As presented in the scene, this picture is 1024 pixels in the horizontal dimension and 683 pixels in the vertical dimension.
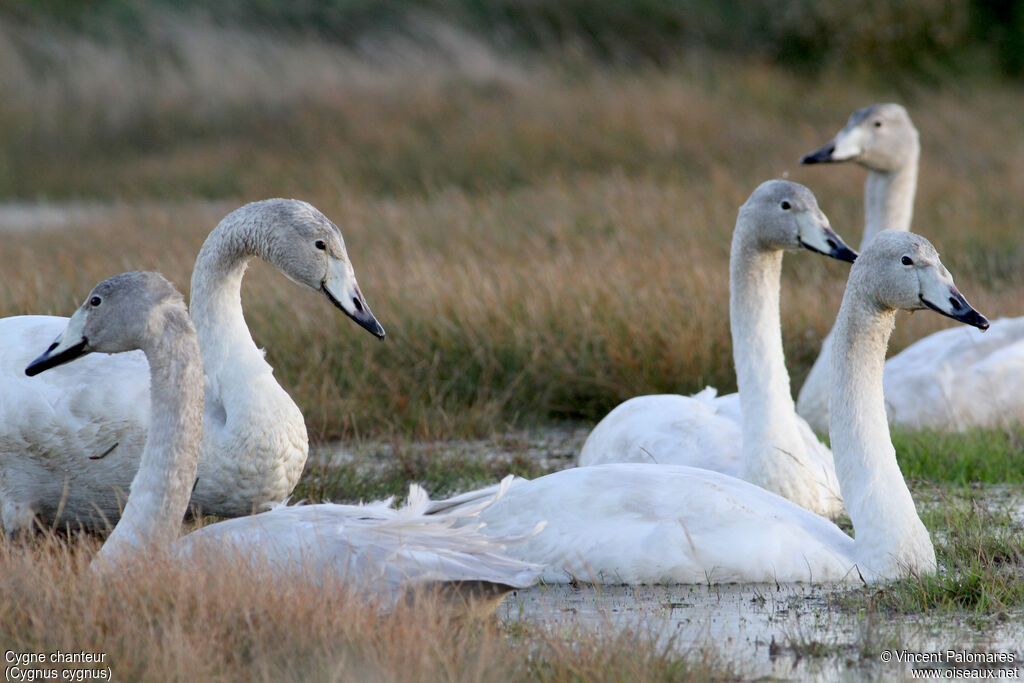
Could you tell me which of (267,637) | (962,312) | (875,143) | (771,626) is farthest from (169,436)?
(875,143)

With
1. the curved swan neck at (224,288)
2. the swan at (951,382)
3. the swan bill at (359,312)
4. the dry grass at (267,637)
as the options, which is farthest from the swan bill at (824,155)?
the dry grass at (267,637)

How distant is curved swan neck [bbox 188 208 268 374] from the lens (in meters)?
5.19

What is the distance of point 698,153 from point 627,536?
8.98 metres

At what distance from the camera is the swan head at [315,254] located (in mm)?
5090

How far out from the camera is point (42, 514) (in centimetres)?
530

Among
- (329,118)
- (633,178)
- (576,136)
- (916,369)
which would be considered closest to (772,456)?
(916,369)

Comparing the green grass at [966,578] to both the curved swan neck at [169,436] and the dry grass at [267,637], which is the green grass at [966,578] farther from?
the curved swan neck at [169,436]

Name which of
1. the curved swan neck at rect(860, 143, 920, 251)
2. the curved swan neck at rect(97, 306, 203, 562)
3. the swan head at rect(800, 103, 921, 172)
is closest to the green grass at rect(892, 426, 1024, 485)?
the curved swan neck at rect(860, 143, 920, 251)

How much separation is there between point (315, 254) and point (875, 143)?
4.26m

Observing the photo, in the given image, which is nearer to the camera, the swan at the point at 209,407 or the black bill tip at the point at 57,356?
the black bill tip at the point at 57,356

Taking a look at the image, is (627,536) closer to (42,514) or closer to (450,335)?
(42,514)

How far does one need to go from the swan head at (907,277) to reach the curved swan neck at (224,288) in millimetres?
2134

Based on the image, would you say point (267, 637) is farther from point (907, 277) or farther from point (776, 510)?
point (907, 277)

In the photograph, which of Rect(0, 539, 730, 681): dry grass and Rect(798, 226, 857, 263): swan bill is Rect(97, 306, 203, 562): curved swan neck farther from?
Rect(798, 226, 857, 263): swan bill
